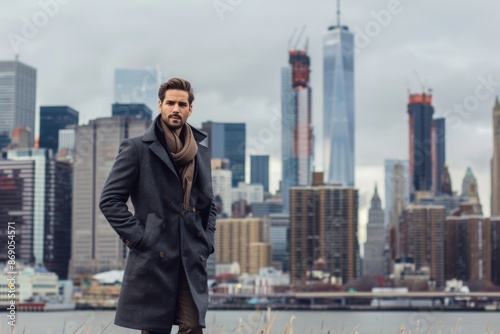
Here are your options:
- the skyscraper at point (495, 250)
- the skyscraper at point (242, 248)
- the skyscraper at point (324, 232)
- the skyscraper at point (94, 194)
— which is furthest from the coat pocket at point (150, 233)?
the skyscraper at point (242, 248)

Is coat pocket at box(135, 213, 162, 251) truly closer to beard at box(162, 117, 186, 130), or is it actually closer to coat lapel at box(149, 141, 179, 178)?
coat lapel at box(149, 141, 179, 178)

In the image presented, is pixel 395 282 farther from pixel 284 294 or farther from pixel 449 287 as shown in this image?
pixel 284 294

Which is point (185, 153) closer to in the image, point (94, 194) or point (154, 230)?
point (154, 230)

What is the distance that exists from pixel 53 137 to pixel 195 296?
195707 mm

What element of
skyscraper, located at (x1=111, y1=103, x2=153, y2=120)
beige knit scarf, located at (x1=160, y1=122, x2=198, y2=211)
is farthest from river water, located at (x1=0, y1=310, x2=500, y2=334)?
skyscraper, located at (x1=111, y1=103, x2=153, y2=120)

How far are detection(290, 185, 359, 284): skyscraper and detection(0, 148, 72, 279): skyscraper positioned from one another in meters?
34.0

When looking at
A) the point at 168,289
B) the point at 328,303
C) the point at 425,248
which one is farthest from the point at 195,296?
the point at 425,248

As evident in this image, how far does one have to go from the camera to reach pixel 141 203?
18.1 feet

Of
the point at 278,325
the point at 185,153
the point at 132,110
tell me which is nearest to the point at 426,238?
the point at 132,110

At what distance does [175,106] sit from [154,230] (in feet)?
1.93

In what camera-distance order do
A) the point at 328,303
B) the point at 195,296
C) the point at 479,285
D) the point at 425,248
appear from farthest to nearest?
the point at 425,248 → the point at 479,285 → the point at 328,303 → the point at 195,296

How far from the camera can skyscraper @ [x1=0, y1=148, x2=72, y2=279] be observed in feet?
547

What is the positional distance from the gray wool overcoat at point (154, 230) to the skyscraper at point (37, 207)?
160 m

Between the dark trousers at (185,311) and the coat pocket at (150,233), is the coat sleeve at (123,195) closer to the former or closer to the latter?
the coat pocket at (150,233)
